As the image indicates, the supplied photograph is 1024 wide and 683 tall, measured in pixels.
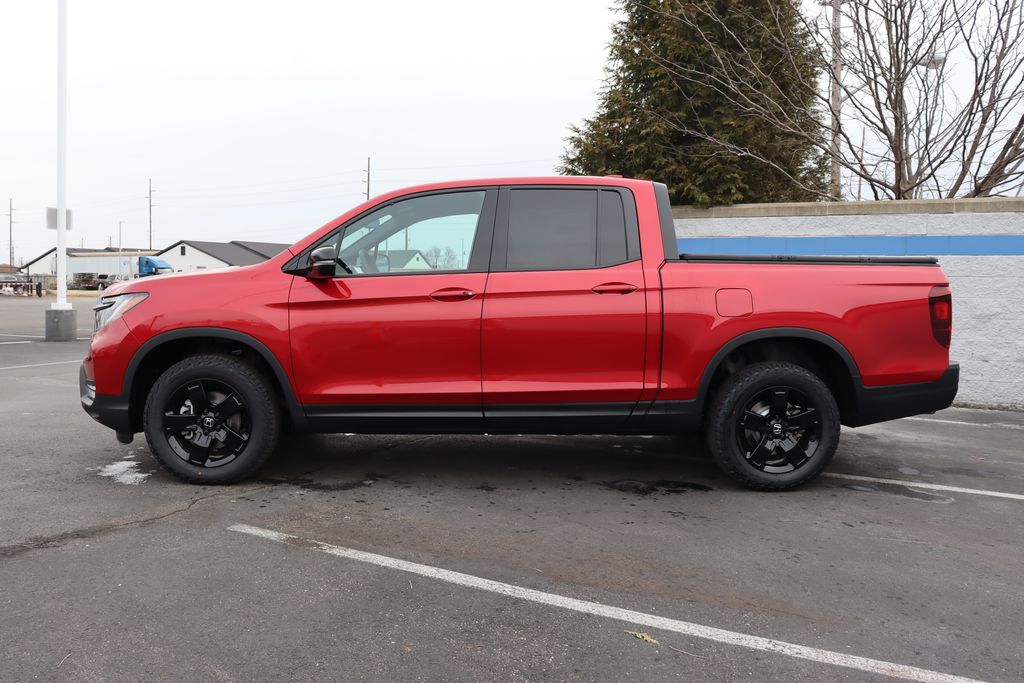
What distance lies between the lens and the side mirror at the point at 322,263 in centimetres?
446

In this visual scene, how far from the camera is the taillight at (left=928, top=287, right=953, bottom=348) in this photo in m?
4.69

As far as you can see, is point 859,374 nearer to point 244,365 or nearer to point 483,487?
point 483,487

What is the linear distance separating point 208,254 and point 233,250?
5.25 metres

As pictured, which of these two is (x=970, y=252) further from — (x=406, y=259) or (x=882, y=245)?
(x=406, y=259)

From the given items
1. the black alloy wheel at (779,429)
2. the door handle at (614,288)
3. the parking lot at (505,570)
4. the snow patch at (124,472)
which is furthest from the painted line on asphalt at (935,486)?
the snow patch at (124,472)

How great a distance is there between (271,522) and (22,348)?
1250cm

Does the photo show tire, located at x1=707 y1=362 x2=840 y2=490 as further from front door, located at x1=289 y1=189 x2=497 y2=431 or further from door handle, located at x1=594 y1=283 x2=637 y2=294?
front door, located at x1=289 y1=189 x2=497 y2=431

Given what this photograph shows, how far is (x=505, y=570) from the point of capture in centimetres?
345

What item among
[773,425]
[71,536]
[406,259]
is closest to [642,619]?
[773,425]

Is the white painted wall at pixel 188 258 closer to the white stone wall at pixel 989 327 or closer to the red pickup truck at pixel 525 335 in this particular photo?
the white stone wall at pixel 989 327

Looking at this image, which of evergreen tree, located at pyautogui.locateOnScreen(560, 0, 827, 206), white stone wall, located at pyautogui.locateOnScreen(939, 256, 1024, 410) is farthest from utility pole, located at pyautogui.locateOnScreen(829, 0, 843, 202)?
white stone wall, located at pyautogui.locateOnScreen(939, 256, 1024, 410)

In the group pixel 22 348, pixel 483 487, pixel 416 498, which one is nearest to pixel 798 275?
pixel 483 487

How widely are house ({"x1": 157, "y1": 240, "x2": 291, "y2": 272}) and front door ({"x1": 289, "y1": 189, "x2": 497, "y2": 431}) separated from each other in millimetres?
72187

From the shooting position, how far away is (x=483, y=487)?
4.82 meters
